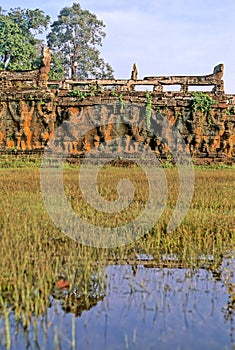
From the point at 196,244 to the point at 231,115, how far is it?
10950mm

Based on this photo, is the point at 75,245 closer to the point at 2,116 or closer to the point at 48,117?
the point at 48,117

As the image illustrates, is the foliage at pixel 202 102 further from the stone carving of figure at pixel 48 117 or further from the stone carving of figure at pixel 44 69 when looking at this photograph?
the stone carving of figure at pixel 44 69

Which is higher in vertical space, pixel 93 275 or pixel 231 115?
pixel 231 115

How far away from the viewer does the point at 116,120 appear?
1466 cm

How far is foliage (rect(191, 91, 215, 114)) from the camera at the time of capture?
1492 centimetres

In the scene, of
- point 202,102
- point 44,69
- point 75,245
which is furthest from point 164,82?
point 75,245

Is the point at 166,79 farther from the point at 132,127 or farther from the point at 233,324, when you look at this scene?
the point at 233,324

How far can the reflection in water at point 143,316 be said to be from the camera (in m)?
2.86

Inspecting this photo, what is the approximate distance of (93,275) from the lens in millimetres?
3967

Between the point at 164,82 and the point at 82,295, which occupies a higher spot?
the point at 164,82

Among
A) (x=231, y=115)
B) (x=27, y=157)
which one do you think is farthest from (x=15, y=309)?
(x=231, y=115)

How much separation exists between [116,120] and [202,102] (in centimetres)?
260

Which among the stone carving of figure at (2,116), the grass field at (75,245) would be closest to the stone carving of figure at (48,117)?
the stone carving of figure at (2,116)

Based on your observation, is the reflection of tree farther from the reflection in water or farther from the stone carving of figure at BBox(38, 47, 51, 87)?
the stone carving of figure at BBox(38, 47, 51, 87)
